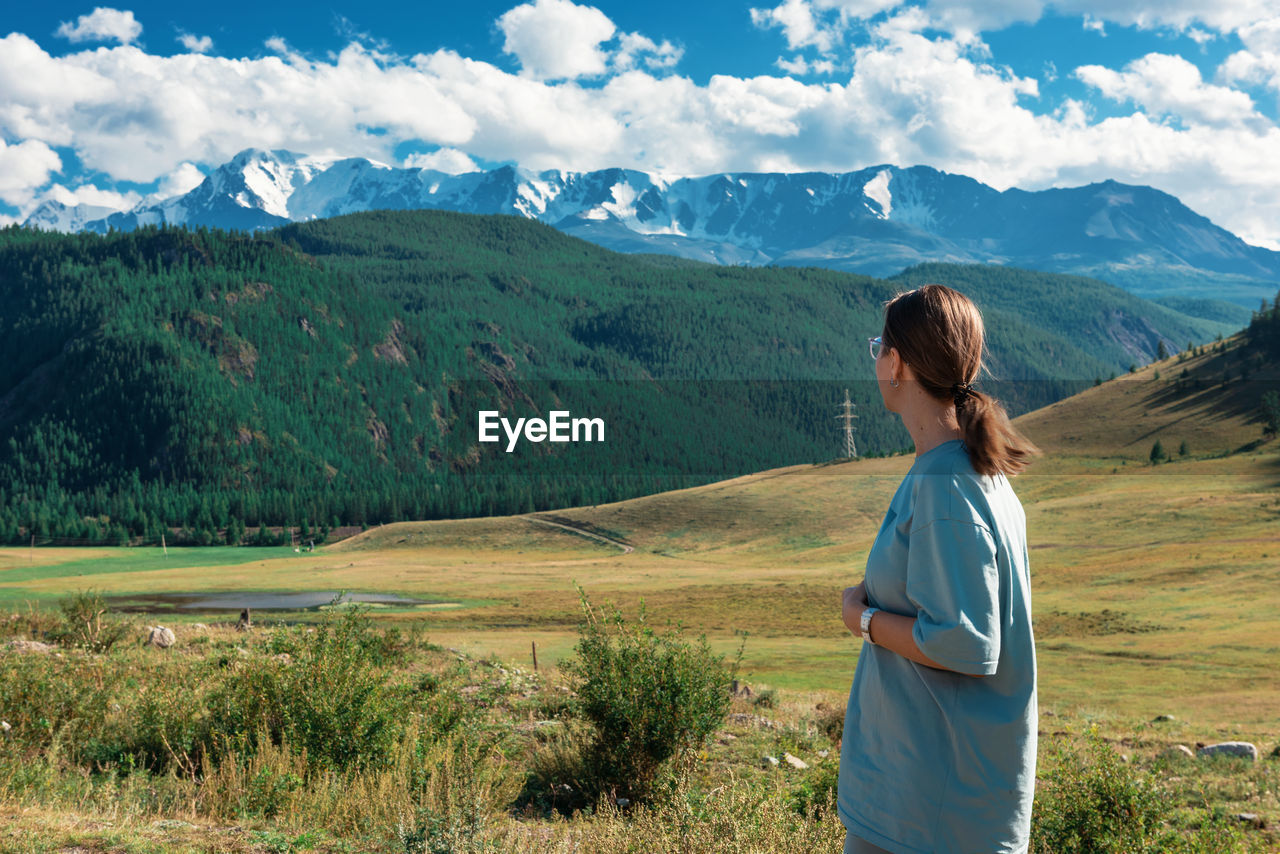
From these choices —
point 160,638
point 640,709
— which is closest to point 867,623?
point 640,709

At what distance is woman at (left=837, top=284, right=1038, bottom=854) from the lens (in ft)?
Answer: 7.31

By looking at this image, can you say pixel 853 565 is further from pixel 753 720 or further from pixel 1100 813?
pixel 1100 813

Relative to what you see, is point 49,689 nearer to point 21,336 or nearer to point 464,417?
point 464,417

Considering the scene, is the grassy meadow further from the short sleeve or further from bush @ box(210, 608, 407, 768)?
the short sleeve

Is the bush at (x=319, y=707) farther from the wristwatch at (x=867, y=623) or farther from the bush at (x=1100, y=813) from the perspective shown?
the wristwatch at (x=867, y=623)

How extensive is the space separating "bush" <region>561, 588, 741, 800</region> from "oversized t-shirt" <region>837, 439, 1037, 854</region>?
16.3 feet

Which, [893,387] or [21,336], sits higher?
[21,336]

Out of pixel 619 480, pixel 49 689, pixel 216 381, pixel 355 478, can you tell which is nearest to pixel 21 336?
pixel 216 381

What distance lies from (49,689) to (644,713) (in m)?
5.69

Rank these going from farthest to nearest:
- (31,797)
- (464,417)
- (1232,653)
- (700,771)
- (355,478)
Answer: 1. (464,417)
2. (355,478)
3. (1232,653)
4. (700,771)
5. (31,797)

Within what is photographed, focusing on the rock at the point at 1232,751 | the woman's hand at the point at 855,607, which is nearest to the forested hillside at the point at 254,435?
the rock at the point at 1232,751

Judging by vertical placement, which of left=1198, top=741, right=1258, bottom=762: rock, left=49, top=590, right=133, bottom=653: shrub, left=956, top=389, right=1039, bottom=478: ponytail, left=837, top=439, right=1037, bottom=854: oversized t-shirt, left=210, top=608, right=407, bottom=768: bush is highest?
left=956, top=389, right=1039, bottom=478: ponytail

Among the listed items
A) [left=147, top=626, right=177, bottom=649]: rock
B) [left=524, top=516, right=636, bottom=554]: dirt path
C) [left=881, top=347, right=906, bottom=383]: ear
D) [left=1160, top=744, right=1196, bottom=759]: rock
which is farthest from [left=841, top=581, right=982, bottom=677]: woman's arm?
[left=524, top=516, right=636, bottom=554]: dirt path

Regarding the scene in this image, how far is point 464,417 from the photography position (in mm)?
187875
